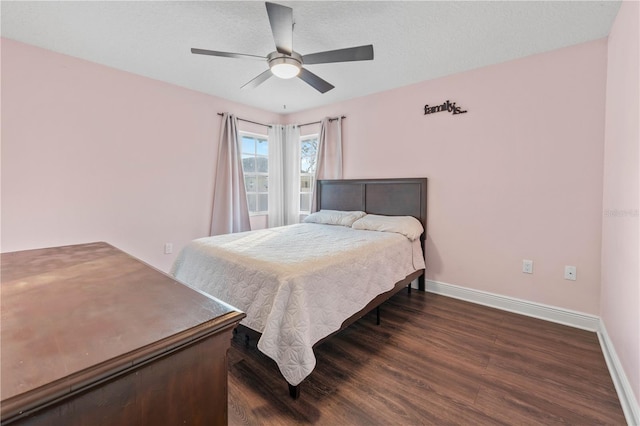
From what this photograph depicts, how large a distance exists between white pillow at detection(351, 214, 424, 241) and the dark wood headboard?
7.0 inches

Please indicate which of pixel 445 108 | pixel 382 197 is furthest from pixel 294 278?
pixel 445 108

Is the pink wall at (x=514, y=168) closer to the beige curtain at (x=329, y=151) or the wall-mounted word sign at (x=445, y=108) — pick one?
the wall-mounted word sign at (x=445, y=108)

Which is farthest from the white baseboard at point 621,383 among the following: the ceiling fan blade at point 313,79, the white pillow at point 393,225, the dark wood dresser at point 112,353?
the ceiling fan blade at point 313,79

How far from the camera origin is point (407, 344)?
2.20 meters

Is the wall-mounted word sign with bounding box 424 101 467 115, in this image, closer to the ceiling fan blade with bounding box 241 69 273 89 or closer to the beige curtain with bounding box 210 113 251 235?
the ceiling fan blade with bounding box 241 69 273 89

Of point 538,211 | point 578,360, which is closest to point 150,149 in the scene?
point 538,211

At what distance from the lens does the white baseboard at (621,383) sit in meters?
1.44

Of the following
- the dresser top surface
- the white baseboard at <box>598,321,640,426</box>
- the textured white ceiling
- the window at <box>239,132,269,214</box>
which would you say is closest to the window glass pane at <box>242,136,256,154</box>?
the window at <box>239,132,269,214</box>

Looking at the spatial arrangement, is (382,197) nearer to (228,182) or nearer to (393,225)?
(393,225)

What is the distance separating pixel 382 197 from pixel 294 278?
7.26ft

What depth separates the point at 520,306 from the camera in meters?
2.74

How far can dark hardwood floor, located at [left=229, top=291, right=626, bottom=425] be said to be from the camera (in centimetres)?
152

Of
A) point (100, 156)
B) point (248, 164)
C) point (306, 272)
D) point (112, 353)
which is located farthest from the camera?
point (248, 164)

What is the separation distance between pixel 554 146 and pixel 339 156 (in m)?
2.35
